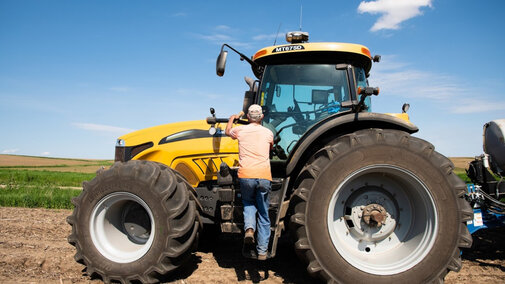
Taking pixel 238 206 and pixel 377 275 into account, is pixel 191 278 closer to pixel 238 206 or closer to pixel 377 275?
pixel 238 206

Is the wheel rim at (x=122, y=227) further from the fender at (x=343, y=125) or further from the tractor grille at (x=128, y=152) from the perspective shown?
the fender at (x=343, y=125)

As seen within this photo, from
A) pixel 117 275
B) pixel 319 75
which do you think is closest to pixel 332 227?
pixel 319 75

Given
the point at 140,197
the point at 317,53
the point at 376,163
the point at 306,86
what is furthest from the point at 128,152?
the point at 376,163

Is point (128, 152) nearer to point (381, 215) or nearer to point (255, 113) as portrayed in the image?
point (255, 113)

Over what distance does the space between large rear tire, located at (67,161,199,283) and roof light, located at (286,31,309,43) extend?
2123 mm

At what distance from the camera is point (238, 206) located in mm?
3742

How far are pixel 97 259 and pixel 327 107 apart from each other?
2885 mm

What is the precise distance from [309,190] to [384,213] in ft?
2.72

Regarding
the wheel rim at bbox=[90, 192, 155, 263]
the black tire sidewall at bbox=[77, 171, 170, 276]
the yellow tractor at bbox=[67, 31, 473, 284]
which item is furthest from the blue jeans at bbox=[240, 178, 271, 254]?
the wheel rim at bbox=[90, 192, 155, 263]

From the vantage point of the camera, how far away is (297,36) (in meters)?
4.19

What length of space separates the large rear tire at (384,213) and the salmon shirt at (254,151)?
16.1 inches

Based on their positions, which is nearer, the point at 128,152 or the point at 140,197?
the point at 140,197

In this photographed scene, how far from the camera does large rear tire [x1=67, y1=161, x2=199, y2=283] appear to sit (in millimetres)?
3352

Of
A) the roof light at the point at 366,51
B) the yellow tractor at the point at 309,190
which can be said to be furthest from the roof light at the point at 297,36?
the roof light at the point at 366,51
